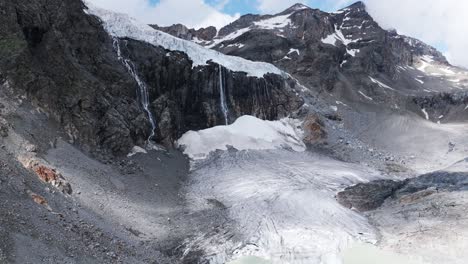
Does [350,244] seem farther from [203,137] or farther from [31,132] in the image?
[203,137]

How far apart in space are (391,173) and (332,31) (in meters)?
75.6

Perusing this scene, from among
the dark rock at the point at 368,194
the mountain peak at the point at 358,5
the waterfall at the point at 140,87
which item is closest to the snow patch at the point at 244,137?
the waterfall at the point at 140,87

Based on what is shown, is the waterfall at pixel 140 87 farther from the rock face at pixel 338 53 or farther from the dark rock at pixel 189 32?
the dark rock at pixel 189 32

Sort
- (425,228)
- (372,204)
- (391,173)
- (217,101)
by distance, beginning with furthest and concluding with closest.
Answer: (217,101), (391,173), (372,204), (425,228)

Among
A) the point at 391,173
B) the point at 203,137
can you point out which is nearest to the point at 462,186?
the point at 391,173

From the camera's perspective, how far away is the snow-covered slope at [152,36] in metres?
39.8

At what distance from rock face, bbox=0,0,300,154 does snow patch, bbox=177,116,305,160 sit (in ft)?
4.83

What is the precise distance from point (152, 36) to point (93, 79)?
11.6 m

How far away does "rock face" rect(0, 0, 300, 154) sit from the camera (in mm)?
27922

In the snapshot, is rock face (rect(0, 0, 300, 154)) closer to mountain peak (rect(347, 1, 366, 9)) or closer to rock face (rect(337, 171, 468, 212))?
rock face (rect(337, 171, 468, 212))

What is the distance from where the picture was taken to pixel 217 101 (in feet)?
152

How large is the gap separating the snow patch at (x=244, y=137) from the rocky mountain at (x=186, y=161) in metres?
0.19

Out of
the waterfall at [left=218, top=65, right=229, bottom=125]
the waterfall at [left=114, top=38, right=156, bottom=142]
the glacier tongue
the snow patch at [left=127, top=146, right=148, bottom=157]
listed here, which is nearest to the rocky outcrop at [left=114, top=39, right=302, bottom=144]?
the waterfall at [left=218, top=65, right=229, bottom=125]

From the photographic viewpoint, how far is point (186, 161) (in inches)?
1449
